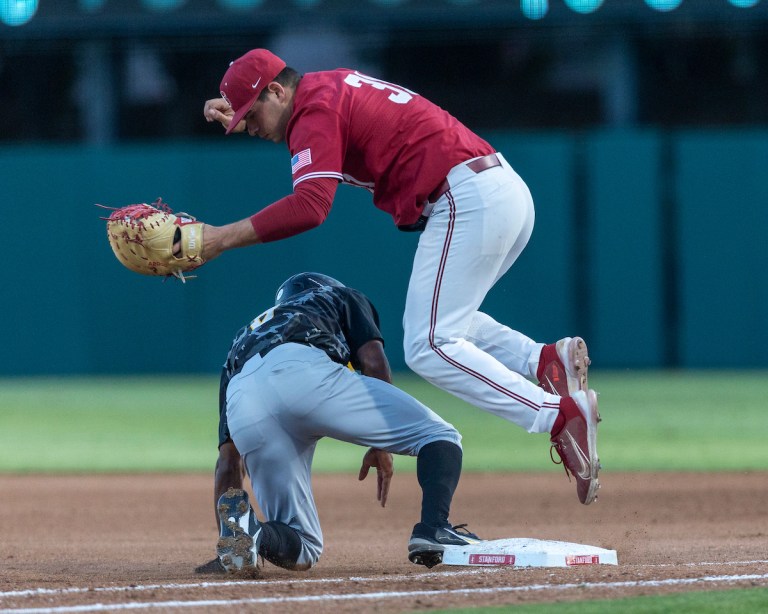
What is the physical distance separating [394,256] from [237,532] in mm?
8903

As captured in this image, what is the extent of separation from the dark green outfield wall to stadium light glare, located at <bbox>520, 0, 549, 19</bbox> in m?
1.23

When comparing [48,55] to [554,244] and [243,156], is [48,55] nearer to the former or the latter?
[243,156]

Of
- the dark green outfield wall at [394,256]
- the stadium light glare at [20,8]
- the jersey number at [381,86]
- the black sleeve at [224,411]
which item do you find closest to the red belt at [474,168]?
the jersey number at [381,86]

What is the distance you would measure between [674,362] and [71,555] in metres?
8.75

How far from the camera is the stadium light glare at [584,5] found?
40.0 ft

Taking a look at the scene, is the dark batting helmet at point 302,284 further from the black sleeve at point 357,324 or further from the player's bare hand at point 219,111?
the player's bare hand at point 219,111

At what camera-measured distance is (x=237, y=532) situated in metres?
3.68

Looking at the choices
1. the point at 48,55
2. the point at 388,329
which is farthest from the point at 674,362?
the point at 48,55

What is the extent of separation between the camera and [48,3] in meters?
12.5

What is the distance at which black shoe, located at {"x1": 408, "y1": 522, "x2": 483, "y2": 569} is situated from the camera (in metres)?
3.84

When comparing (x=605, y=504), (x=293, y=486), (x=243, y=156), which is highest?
(x=243, y=156)

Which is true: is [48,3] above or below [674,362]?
above

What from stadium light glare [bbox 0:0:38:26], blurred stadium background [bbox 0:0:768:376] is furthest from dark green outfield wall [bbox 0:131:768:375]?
stadium light glare [bbox 0:0:38:26]

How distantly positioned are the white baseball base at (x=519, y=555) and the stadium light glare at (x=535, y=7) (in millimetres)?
9162
